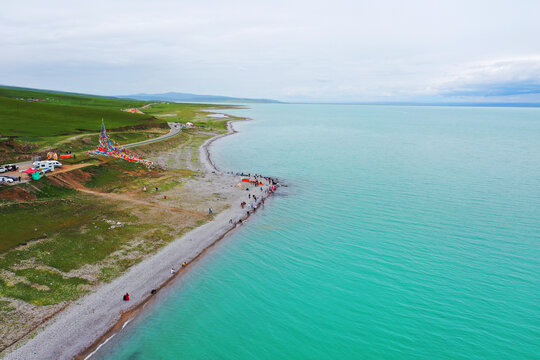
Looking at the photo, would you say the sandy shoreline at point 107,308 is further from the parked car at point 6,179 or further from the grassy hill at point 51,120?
the grassy hill at point 51,120

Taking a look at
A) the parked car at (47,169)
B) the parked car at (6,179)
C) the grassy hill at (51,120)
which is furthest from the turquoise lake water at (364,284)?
the grassy hill at (51,120)

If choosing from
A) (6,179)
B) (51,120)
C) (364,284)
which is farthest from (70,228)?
(51,120)

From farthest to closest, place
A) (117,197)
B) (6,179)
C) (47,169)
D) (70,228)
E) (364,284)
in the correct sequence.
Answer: (47,169) < (117,197) < (6,179) < (70,228) < (364,284)

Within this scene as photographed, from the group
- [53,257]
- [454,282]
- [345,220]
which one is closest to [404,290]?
[454,282]

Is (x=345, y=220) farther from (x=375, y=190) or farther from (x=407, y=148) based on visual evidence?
(x=407, y=148)

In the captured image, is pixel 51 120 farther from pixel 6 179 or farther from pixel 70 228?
pixel 70 228

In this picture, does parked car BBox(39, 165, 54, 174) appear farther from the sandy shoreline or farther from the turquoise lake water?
the turquoise lake water

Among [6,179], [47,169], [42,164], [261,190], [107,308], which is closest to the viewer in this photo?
[107,308]

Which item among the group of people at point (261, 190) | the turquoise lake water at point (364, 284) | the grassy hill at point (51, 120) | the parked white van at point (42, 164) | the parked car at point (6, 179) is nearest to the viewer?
the turquoise lake water at point (364, 284)

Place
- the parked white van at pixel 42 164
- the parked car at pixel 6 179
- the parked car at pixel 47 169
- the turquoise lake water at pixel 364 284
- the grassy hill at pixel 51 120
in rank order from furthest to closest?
the grassy hill at pixel 51 120, the parked white van at pixel 42 164, the parked car at pixel 47 169, the parked car at pixel 6 179, the turquoise lake water at pixel 364 284
